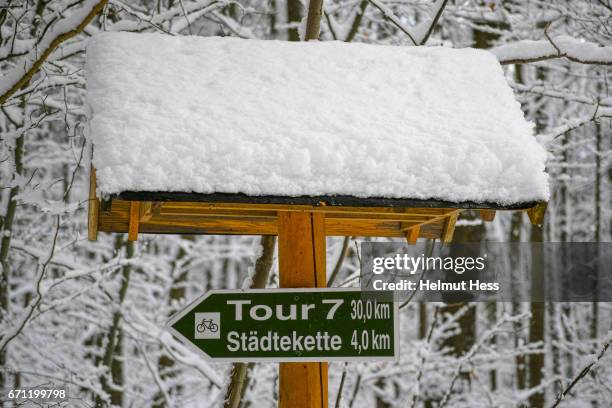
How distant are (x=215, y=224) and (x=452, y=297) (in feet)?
4.09

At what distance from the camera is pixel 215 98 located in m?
2.59

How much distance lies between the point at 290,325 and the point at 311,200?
1.75 ft

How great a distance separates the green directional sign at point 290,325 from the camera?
2.46 meters

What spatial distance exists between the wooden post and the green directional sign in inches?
6.1

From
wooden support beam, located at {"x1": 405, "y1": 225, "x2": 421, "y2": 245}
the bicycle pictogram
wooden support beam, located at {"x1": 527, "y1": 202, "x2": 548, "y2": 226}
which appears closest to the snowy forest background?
wooden support beam, located at {"x1": 527, "y1": 202, "x2": 548, "y2": 226}

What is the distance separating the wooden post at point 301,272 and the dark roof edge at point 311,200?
45 centimetres

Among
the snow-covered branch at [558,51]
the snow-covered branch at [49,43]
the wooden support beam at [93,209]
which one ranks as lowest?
the wooden support beam at [93,209]

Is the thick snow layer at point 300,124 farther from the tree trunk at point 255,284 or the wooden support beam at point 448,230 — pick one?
the tree trunk at point 255,284

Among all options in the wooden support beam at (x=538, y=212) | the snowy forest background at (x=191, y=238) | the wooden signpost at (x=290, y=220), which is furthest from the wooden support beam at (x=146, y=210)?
the wooden support beam at (x=538, y=212)

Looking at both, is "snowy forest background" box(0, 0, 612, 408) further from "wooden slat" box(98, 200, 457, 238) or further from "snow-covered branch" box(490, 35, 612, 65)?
"wooden slat" box(98, 200, 457, 238)

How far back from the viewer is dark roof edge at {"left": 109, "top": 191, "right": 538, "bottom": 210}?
7.11 ft

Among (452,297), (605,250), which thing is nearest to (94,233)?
(452,297)

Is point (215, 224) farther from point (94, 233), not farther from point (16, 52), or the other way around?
point (16, 52)

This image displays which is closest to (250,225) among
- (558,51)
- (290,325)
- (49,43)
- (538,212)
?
(290,325)
